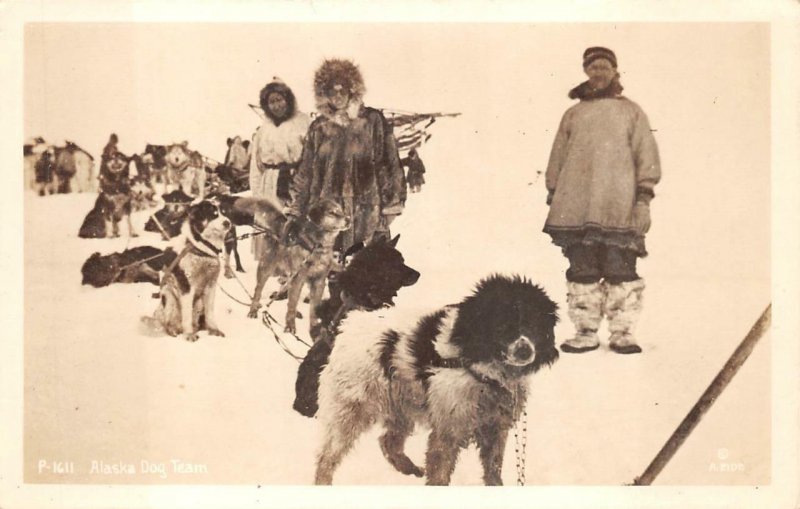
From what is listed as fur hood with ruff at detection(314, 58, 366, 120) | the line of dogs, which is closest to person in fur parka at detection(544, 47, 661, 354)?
the line of dogs

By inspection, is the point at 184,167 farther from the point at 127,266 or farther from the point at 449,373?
the point at 449,373

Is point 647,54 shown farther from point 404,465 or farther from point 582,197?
point 404,465

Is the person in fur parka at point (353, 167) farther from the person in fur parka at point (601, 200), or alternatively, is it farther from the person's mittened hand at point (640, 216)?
the person's mittened hand at point (640, 216)

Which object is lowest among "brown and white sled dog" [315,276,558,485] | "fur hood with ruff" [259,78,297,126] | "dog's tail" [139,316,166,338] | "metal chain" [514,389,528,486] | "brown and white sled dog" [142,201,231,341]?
"metal chain" [514,389,528,486]

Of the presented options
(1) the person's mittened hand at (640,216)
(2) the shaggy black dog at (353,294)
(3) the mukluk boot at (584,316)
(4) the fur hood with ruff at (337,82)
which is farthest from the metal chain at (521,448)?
(4) the fur hood with ruff at (337,82)

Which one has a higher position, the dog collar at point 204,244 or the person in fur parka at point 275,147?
the person in fur parka at point 275,147

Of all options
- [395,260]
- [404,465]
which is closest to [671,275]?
[395,260]

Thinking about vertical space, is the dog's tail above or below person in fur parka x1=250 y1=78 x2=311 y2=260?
below

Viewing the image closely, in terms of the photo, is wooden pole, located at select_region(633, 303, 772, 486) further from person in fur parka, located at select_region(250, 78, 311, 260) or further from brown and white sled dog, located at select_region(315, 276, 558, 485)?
person in fur parka, located at select_region(250, 78, 311, 260)
